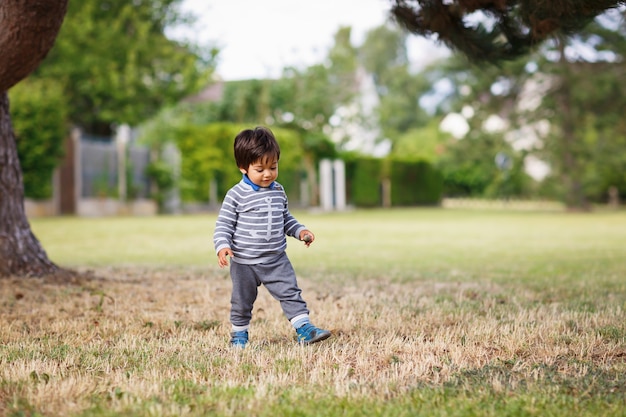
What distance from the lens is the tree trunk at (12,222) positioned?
222 inches

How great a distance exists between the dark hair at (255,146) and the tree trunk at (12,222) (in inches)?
119

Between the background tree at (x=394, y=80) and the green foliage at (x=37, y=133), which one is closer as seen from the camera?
the green foliage at (x=37, y=133)

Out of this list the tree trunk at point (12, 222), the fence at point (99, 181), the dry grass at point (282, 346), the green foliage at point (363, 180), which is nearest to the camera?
the dry grass at point (282, 346)

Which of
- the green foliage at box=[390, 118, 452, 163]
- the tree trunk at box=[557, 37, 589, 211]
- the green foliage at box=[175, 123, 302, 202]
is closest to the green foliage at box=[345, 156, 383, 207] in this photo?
the green foliage at box=[175, 123, 302, 202]

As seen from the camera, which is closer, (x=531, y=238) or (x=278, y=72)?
(x=531, y=238)

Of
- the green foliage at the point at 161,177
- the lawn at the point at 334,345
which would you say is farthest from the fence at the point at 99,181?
the lawn at the point at 334,345

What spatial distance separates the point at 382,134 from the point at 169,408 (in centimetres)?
4107

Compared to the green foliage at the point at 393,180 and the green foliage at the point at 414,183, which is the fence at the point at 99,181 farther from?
the green foliage at the point at 414,183

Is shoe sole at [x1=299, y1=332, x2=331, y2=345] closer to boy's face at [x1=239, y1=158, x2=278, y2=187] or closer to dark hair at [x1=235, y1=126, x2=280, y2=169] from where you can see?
boy's face at [x1=239, y1=158, x2=278, y2=187]

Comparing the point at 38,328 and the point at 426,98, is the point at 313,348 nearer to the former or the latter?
the point at 38,328

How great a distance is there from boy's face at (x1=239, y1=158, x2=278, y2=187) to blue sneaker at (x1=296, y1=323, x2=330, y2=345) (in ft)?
2.57

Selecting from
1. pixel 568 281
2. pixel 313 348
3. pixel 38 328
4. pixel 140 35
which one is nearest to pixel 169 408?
pixel 313 348

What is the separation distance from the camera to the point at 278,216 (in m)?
3.61

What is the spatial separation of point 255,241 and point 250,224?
0.30 feet
